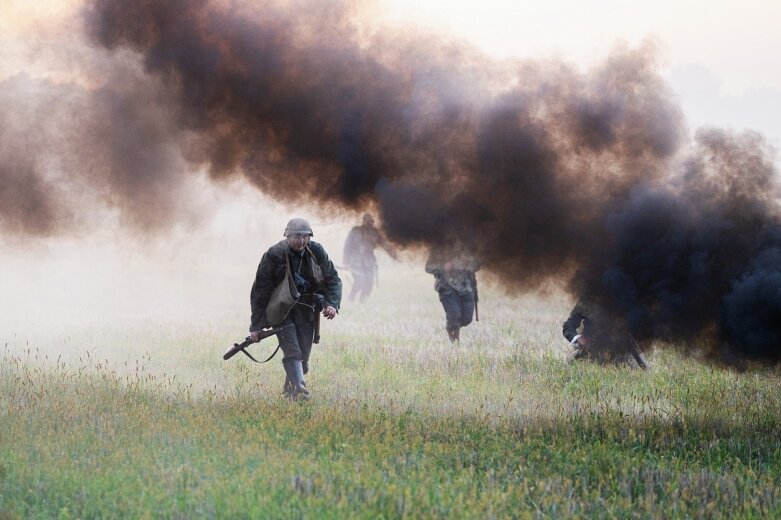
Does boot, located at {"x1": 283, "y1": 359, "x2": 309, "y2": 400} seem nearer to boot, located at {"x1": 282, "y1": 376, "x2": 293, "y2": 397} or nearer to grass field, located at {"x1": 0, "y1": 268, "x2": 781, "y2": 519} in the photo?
boot, located at {"x1": 282, "y1": 376, "x2": 293, "y2": 397}

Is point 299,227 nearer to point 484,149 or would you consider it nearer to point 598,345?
point 484,149

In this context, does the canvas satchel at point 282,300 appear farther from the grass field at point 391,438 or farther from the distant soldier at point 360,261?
the distant soldier at point 360,261

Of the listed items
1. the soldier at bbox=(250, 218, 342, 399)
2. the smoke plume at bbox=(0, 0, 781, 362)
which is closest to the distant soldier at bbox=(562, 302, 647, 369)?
the smoke plume at bbox=(0, 0, 781, 362)

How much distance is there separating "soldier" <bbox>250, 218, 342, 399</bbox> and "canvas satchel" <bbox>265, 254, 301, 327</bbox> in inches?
1.0

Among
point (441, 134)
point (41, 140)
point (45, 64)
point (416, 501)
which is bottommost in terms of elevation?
point (416, 501)

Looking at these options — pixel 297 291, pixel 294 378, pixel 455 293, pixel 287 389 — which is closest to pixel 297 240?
pixel 297 291

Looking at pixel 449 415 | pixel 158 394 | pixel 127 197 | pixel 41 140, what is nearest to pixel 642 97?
pixel 449 415

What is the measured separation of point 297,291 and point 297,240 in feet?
2.03

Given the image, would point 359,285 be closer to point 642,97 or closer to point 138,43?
point 138,43

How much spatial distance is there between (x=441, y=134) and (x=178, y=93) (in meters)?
3.64

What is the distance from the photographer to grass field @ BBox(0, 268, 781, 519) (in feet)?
23.6

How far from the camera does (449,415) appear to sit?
1027 centimetres

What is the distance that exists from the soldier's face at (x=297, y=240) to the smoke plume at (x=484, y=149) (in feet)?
2.87

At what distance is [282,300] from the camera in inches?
A: 443
